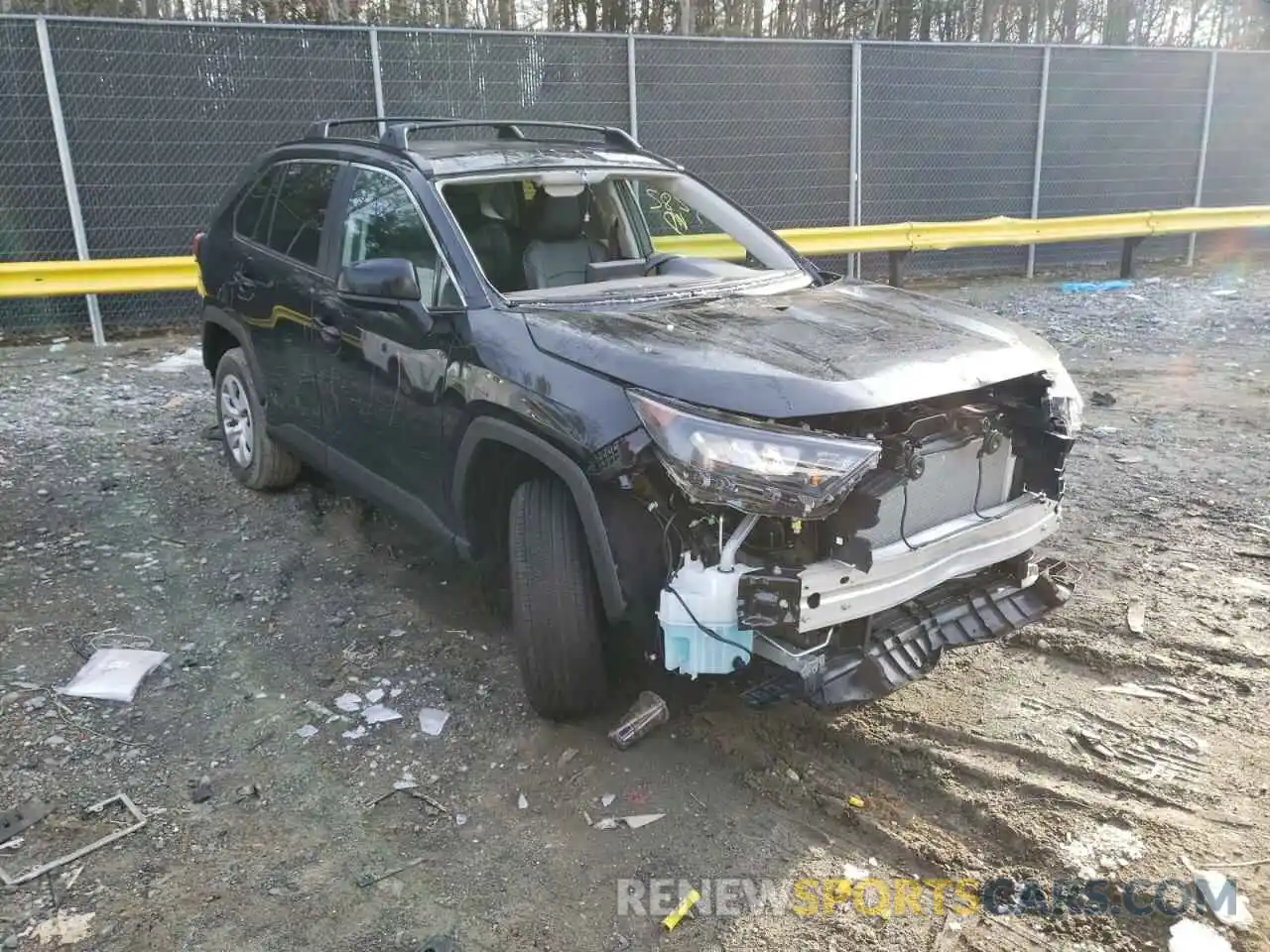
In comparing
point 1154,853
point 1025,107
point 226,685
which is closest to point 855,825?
point 1154,853

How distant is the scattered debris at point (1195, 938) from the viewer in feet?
7.84

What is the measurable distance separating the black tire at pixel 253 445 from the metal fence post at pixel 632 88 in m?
5.98

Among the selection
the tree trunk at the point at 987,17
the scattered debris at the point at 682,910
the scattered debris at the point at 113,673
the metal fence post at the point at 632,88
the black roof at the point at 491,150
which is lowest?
the scattered debris at the point at 682,910

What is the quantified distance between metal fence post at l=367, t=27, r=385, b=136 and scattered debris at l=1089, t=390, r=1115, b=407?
692 cm

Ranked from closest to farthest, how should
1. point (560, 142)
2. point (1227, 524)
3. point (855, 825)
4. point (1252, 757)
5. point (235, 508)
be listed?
1. point (855, 825)
2. point (1252, 757)
3. point (560, 142)
4. point (1227, 524)
5. point (235, 508)

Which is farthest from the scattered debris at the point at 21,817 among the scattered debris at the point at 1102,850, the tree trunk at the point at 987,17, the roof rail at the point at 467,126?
the tree trunk at the point at 987,17

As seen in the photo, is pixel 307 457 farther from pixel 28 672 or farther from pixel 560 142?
pixel 560 142

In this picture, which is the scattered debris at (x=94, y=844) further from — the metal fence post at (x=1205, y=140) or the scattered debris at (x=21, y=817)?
the metal fence post at (x=1205, y=140)

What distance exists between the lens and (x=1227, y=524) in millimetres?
4859

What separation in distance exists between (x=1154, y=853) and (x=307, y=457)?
376 centimetres

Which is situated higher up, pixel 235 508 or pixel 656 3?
pixel 656 3

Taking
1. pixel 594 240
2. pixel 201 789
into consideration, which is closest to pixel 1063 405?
pixel 594 240

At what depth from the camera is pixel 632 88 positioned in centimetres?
1027

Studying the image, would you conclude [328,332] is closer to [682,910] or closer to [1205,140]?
[682,910]
